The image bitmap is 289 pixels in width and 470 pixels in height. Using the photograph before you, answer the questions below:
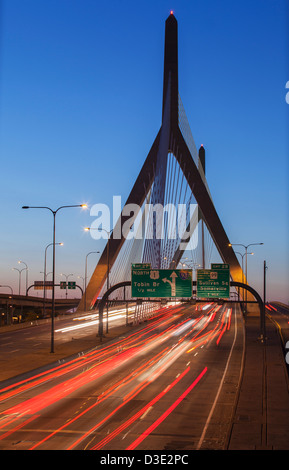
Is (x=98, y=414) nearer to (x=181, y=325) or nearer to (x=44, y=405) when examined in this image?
(x=44, y=405)

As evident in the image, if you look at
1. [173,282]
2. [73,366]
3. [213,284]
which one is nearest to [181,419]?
[73,366]

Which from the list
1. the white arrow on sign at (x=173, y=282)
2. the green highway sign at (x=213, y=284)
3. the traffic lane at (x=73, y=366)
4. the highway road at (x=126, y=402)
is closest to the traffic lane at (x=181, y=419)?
the highway road at (x=126, y=402)

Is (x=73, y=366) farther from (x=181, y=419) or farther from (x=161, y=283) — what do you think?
(x=161, y=283)

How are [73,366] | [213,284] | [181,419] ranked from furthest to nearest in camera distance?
1. [213,284]
2. [73,366]
3. [181,419]

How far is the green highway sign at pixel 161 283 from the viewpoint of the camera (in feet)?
138

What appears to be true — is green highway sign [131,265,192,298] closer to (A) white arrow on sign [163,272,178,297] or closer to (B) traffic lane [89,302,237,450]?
(A) white arrow on sign [163,272,178,297]

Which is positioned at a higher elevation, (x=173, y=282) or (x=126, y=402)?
(x=173, y=282)

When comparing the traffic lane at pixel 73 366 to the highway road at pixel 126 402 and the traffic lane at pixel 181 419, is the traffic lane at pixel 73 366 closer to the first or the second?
the highway road at pixel 126 402

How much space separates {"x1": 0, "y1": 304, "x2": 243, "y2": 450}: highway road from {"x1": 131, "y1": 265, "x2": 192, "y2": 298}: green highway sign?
20.6ft

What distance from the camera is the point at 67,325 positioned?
59281mm

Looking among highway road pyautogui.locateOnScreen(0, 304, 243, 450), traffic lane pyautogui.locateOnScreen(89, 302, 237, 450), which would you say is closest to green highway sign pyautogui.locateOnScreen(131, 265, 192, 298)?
highway road pyautogui.locateOnScreen(0, 304, 243, 450)

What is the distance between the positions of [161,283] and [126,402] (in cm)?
2236

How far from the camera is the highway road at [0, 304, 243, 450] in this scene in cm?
1461

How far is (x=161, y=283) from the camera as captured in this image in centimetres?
4200
